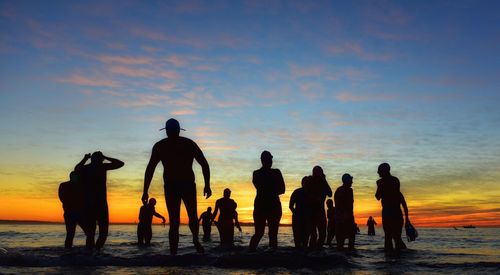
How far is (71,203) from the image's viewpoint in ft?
34.7

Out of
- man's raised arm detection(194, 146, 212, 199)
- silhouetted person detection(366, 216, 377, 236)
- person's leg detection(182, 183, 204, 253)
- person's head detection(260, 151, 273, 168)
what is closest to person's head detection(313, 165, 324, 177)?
person's head detection(260, 151, 273, 168)

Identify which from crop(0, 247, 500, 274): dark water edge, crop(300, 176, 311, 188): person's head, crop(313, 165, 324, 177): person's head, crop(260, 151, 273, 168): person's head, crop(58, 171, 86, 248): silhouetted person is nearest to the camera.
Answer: crop(0, 247, 500, 274): dark water edge

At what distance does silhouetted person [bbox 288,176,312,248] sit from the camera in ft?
35.9

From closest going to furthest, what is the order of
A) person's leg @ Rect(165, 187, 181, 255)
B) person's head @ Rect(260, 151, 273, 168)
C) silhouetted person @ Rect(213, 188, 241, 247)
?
person's leg @ Rect(165, 187, 181, 255)
person's head @ Rect(260, 151, 273, 168)
silhouetted person @ Rect(213, 188, 241, 247)

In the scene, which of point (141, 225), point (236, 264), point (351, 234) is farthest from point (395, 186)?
point (141, 225)

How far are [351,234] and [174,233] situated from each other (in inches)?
245

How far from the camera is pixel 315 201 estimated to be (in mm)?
11148

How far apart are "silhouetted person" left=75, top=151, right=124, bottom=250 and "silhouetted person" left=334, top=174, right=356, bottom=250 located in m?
6.03

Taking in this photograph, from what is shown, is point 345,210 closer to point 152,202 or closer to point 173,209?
point 173,209

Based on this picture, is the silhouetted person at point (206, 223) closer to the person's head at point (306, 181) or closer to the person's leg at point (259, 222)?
the person's head at point (306, 181)

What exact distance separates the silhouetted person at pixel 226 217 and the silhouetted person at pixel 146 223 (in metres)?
2.84

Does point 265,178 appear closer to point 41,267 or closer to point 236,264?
point 236,264

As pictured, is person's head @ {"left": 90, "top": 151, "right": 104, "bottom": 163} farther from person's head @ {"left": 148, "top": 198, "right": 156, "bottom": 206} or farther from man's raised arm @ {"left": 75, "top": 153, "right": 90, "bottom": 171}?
person's head @ {"left": 148, "top": 198, "right": 156, "bottom": 206}

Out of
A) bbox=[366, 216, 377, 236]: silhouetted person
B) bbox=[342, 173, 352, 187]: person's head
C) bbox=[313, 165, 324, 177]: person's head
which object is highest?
bbox=[313, 165, 324, 177]: person's head
